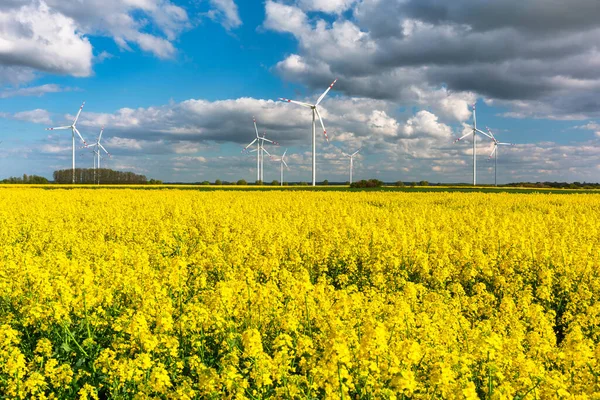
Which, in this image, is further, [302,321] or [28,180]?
[28,180]

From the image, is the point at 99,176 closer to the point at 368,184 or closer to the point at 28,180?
the point at 28,180

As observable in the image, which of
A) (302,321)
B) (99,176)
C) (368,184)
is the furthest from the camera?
(99,176)

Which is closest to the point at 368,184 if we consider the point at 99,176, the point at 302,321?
the point at 302,321

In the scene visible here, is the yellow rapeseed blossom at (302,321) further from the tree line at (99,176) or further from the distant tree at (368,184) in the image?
the tree line at (99,176)

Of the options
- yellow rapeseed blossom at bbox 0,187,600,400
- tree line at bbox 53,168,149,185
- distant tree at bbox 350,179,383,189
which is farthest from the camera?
tree line at bbox 53,168,149,185

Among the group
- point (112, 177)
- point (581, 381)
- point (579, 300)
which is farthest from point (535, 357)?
point (112, 177)

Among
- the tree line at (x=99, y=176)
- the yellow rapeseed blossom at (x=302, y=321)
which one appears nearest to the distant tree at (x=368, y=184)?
the yellow rapeseed blossom at (x=302, y=321)

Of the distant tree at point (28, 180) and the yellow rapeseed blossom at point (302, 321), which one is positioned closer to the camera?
the yellow rapeseed blossom at point (302, 321)

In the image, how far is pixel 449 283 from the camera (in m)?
11.4

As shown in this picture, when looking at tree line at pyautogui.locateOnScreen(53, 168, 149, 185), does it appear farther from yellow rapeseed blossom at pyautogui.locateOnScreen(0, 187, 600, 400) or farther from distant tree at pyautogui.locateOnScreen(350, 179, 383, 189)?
yellow rapeseed blossom at pyautogui.locateOnScreen(0, 187, 600, 400)

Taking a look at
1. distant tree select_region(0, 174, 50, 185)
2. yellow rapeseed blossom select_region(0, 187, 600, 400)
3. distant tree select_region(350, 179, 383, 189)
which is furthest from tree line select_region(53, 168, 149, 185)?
→ yellow rapeseed blossom select_region(0, 187, 600, 400)

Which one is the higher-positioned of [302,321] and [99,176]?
[99,176]

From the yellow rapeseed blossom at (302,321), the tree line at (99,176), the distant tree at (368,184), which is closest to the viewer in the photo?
the yellow rapeseed blossom at (302,321)

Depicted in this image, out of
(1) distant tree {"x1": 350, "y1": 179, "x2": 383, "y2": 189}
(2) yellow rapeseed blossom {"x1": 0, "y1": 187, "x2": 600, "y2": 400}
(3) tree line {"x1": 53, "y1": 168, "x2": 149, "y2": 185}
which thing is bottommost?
(2) yellow rapeseed blossom {"x1": 0, "y1": 187, "x2": 600, "y2": 400}
